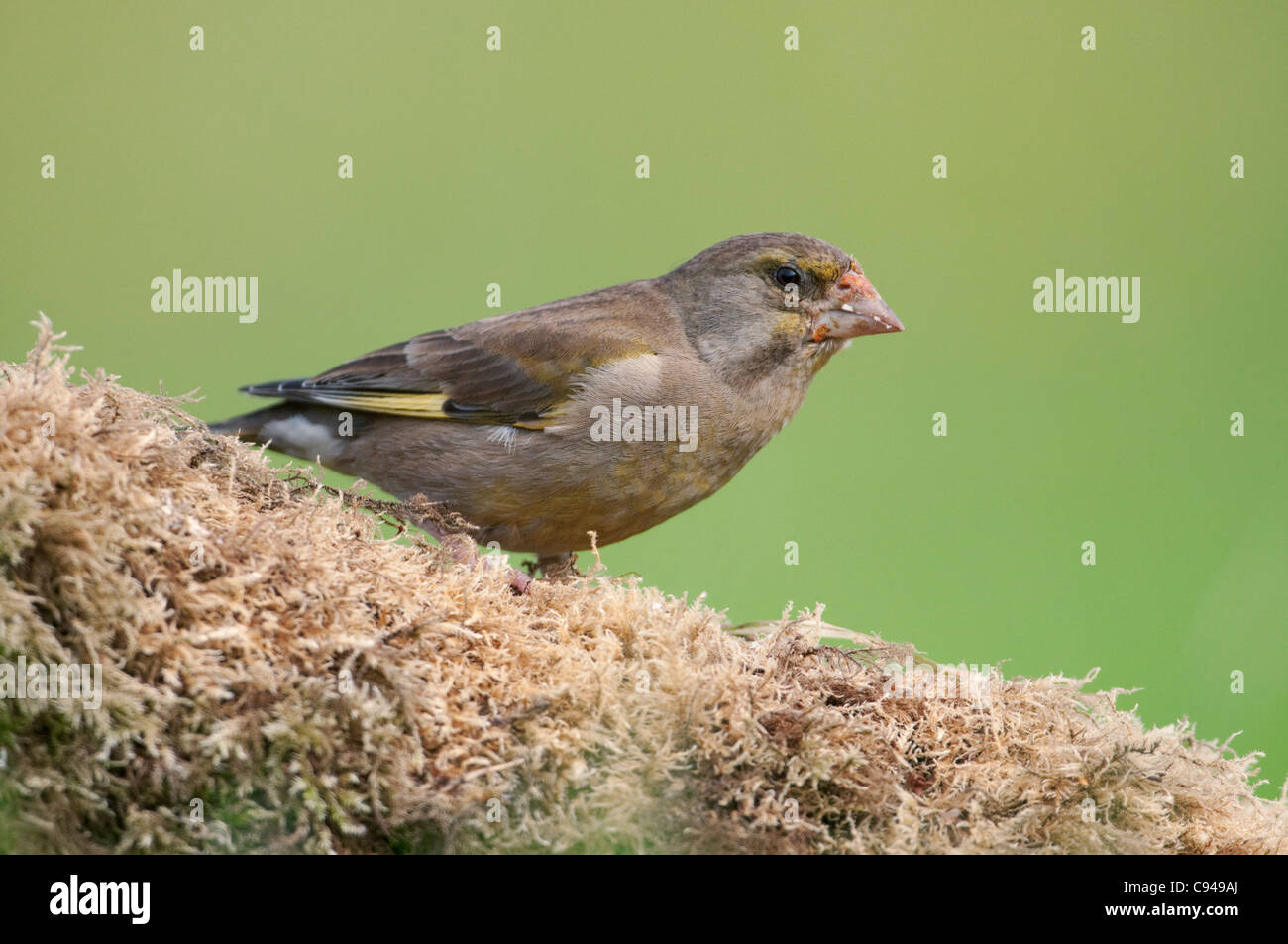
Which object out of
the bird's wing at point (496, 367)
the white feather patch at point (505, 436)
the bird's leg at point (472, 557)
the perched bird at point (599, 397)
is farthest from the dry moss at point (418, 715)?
the bird's wing at point (496, 367)

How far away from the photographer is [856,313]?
528 centimetres

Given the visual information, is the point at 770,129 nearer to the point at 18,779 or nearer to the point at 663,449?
the point at 663,449

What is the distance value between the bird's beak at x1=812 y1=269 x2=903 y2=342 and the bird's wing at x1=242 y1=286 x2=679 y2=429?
746 mm

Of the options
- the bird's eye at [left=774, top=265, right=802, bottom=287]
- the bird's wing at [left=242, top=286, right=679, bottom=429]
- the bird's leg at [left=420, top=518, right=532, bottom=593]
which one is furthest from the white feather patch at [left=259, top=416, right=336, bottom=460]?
the bird's eye at [left=774, top=265, right=802, bottom=287]

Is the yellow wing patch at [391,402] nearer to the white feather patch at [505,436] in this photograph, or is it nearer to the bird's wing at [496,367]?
the bird's wing at [496,367]

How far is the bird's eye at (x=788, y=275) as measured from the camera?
5.31 meters

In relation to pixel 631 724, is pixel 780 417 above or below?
above

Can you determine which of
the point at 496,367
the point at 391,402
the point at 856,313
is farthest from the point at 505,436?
the point at 856,313

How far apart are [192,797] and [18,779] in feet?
1.00

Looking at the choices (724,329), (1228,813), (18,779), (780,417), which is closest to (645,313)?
(724,329)

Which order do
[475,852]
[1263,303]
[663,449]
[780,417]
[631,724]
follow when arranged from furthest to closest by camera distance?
1. [1263,303]
2. [780,417]
3. [663,449]
4. [631,724]
5. [475,852]

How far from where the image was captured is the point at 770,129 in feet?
36.0

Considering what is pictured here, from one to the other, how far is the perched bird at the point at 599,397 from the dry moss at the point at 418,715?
1.83m

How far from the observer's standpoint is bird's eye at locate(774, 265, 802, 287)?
5.31 metres
